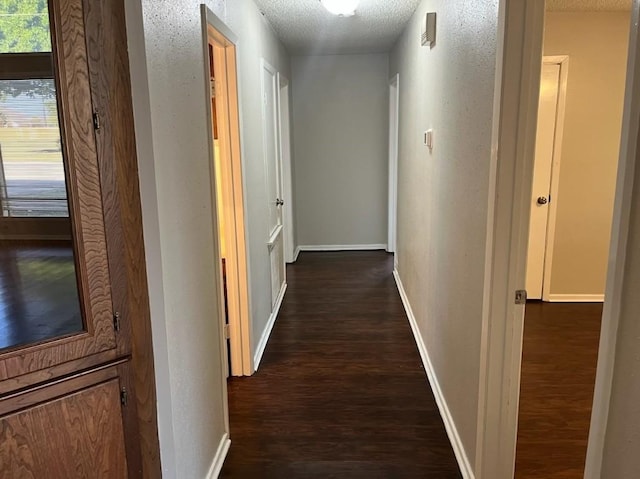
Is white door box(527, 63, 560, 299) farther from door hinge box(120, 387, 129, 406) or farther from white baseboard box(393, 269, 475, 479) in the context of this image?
door hinge box(120, 387, 129, 406)

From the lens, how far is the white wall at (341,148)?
19.2 feet

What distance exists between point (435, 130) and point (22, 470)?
2.40m

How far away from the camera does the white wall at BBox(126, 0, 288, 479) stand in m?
1.44

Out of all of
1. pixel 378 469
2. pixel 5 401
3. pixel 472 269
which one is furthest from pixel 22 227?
pixel 378 469

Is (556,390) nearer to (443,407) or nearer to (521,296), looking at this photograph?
(443,407)

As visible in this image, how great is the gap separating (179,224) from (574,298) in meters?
3.80

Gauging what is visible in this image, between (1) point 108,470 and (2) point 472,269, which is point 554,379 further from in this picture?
(1) point 108,470

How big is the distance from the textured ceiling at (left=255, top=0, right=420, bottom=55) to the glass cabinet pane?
8.11ft

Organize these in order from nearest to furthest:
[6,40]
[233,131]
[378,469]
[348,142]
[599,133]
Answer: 1. [6,40]
2. [378,469]
3. [233,131]
4. [599,133]
5. [348,142]

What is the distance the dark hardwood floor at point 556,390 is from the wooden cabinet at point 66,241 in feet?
5.93

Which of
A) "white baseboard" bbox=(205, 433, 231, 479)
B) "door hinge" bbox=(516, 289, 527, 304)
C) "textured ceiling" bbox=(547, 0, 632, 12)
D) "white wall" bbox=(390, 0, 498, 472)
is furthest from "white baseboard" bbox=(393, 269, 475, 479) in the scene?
"textured ceiling" bbox=(547, 0, 632, 12)

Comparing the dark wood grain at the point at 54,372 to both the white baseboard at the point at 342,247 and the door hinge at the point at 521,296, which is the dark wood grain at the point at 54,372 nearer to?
the door hinge at the point at 521,296

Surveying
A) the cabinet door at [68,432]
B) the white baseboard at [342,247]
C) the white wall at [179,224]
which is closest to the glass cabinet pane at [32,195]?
the cabinet door at [68,432]

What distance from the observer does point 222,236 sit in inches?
115
